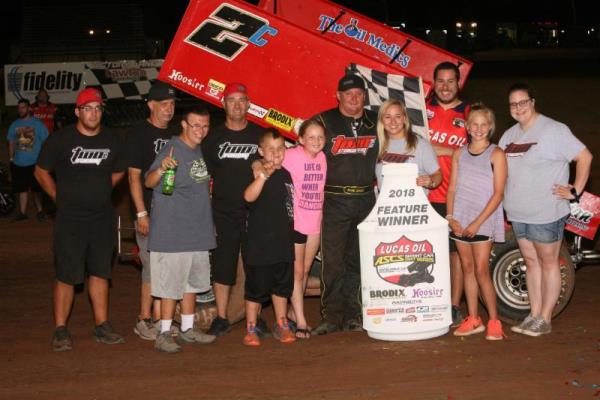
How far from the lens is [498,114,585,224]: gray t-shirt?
717 centimetres

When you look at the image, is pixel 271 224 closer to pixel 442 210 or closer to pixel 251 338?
pixel 251 338

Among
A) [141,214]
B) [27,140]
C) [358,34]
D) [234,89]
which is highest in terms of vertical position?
[358,34]

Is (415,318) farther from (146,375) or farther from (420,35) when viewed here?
(420,35)

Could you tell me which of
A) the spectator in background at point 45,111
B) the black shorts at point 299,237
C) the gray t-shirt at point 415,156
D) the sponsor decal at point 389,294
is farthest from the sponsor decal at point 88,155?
the spectator in background at point 45,111

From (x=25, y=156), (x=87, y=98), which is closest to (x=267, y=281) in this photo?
(x=87, y=98)

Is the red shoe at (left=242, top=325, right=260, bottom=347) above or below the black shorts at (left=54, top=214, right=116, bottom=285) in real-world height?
below

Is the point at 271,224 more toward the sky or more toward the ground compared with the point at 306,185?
more toward the ground

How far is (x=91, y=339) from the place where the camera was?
7.73m

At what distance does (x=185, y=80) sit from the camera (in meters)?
8.20

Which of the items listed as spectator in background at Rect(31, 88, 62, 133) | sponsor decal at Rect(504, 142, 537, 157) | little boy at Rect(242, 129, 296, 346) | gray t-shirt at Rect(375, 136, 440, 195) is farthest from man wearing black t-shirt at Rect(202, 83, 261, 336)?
spectator in background at Rect(31, 88, 62, 133)

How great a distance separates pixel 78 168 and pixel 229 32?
A: 1.77 m

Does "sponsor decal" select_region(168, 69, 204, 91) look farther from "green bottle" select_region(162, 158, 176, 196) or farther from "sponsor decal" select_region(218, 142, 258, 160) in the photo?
"green bottle" select_region(162, 158, 176, 196)

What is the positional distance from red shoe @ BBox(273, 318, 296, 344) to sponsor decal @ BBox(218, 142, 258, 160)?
4.29 ft

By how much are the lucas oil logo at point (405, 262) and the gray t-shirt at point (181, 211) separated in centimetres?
131
